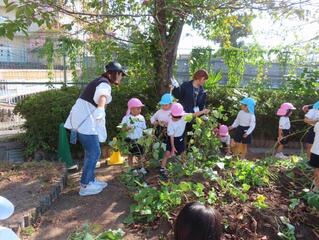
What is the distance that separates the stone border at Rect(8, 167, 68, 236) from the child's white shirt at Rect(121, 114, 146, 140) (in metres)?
1.03

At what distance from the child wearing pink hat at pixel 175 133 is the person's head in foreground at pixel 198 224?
Result: 316 centimetres

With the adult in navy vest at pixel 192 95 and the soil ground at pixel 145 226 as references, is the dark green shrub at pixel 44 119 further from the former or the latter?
the adult in navy vest at pixel 192 95

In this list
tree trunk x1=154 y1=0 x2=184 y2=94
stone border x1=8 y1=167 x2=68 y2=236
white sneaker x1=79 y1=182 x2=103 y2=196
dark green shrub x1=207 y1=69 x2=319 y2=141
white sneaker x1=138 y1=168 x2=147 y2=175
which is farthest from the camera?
dark green shrub x1=207 y1=69 x2=319 y2=141

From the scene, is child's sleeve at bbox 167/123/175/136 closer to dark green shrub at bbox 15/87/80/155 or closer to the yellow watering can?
the yellow watering can

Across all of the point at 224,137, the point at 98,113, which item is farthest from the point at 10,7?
the point at 224,137

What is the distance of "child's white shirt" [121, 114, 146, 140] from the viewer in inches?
197

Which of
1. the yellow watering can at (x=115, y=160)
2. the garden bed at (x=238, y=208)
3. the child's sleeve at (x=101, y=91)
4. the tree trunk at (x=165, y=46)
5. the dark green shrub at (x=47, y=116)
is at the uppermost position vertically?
the tree trunk at (x=165, y=46)

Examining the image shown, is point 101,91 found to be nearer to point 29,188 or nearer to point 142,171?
point 142,171

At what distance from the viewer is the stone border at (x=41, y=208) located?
363 centimetres

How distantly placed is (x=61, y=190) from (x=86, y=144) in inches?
28.4

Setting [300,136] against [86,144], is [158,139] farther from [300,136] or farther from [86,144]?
[300,136]

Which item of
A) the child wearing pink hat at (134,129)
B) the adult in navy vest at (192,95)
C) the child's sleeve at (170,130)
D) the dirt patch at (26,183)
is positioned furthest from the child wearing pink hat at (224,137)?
the dirt patch at (26,183)

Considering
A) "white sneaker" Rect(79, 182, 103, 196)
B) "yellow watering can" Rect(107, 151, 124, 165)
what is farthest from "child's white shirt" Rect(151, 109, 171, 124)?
"white sneaker" Rect(79, 182, 103, 196)

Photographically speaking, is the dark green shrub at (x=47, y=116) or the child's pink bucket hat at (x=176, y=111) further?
the dark green shrub at (x=47, y=116)
